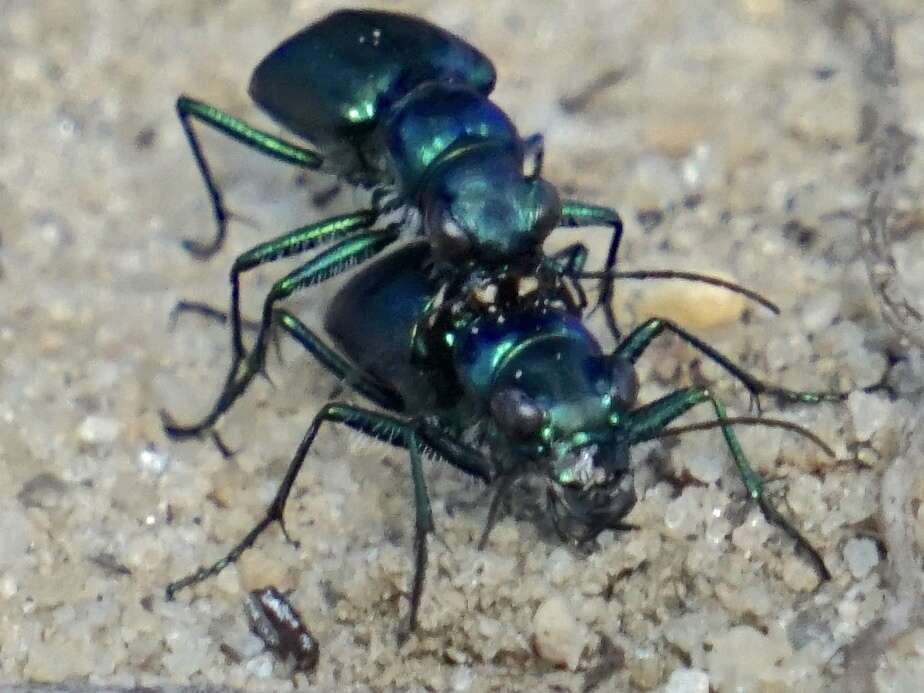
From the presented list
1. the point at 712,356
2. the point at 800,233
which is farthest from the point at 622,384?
the point at 800,233

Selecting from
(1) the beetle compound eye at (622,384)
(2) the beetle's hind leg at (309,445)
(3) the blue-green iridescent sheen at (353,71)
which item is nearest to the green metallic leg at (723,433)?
(1) the beetle compound eye at (622,384)

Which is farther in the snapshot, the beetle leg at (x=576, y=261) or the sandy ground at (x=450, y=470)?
the beetle leg at (x=576, y=261)

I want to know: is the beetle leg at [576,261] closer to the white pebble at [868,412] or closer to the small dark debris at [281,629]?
the white pebble at [868,412]

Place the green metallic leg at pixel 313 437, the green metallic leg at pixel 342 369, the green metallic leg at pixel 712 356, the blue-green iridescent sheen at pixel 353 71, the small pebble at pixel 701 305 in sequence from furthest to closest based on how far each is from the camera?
the blue-green iridescent sheen at pixel 353 71
the small pebble at pixel 701 305
the green metallic leg at pixel 342 369
the green metallic leg at pixel 712 356
the green metallic leg at pixel 313 437

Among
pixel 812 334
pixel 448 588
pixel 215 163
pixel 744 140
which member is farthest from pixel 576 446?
pixel 215 163

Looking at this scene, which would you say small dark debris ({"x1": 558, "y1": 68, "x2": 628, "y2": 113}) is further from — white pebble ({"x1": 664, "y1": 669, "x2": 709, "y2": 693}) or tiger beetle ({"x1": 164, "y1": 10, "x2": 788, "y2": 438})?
white pebble ({"x1": 664, "y1": 669, "x2": 709, "y2": 693})

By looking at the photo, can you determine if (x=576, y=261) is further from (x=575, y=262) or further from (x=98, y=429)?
(x=98, y=429)

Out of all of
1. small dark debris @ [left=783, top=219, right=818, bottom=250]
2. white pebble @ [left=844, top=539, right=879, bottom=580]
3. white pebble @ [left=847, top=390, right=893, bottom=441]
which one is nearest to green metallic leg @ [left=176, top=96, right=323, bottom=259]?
small dark debris @ [left=783, top=219, right=818, bottom=250]

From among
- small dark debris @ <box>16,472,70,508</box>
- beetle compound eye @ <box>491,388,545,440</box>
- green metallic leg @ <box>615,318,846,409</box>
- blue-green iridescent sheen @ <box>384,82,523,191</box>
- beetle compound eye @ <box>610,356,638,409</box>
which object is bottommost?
small dark debris @ <box>16,472,70,508</box>

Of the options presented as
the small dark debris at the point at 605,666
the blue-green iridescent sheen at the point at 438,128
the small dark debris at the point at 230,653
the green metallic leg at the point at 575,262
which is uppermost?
the blue-green iridescent sheen at the point at 438,128
